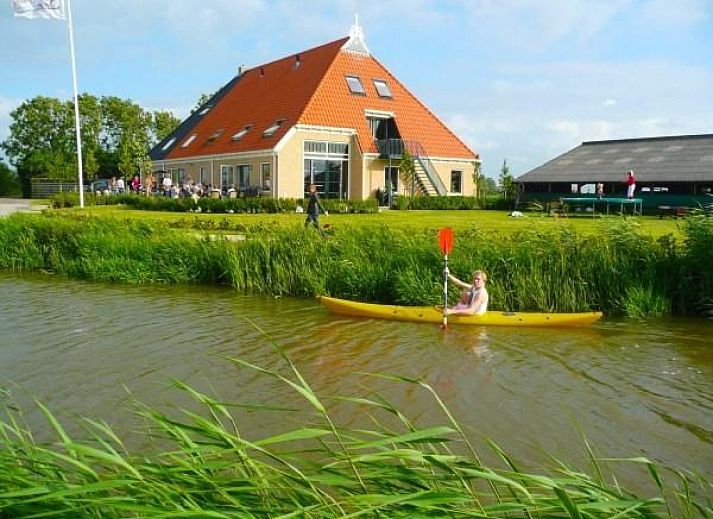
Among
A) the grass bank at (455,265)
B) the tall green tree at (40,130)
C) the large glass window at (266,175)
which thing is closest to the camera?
the grass bank at (455,265)

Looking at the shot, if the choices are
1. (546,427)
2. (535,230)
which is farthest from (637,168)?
(546,427)

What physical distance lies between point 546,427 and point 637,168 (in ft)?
99.1

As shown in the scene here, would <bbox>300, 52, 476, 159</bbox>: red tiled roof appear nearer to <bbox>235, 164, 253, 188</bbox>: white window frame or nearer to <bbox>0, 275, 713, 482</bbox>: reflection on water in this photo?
<bbox>235, 164, 253, 188</bbox>: white window frame

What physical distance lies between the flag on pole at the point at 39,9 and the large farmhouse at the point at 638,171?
2384 cm

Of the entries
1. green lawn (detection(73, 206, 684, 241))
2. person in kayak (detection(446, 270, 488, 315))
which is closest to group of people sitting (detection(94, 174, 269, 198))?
green lawn (detection(73, 206, 684, 241))

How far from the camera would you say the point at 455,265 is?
42.3 ft

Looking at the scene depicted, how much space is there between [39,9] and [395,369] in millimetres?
26329

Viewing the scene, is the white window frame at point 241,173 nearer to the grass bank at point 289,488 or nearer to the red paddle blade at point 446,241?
the red paddle blade at point 446,241

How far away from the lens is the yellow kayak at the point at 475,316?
11.1m

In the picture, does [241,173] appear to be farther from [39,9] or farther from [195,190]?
[39,9]

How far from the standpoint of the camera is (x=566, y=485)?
319 centimetres

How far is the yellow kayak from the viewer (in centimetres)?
1113

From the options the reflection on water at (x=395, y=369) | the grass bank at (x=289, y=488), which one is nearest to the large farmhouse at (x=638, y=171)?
the reflection on water at (x=395, y=369)

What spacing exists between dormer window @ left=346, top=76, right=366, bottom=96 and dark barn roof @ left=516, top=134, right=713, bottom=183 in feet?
32.7
